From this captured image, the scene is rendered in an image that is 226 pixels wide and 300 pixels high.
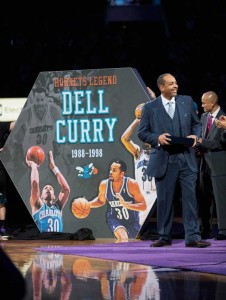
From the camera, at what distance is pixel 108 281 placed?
5465 mm

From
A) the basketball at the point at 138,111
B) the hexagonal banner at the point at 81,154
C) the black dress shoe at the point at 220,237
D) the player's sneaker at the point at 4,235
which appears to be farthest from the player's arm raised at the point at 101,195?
the black dress shoe at the point at 220,237

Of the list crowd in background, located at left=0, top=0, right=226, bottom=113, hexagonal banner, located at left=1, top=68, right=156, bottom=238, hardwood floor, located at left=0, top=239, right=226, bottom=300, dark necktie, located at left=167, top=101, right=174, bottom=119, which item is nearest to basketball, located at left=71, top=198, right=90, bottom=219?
hexagonal banner, located at left=1, top=68, right=156, bottom=238

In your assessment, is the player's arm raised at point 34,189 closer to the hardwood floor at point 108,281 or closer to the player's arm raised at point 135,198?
the player's arm raised at point 135,198

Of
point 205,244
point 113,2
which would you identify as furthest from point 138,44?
point 205,244

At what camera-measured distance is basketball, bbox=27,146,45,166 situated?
9.70 m

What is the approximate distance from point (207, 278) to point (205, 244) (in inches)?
85.1

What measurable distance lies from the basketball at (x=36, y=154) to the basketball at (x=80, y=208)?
0.65m

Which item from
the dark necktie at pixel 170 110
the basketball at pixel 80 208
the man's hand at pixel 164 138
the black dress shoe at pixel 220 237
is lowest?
the black dress shoe at pixel 220 237

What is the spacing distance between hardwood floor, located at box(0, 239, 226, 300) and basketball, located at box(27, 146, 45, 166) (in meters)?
2.73

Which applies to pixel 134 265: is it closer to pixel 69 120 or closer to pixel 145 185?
pixel 145 185

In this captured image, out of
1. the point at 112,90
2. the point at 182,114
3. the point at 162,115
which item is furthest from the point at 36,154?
the point at 182,114

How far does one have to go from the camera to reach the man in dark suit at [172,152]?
771 centimetres

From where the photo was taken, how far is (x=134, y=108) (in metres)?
9.21

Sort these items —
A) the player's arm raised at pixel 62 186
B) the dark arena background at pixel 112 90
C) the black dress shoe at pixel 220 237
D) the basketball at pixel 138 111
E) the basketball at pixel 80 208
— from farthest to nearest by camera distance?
the player's arm raised at pixel 62 186 < the basketball at pixel 80 208 < the basketball at pixel 138 111 < the black dress shoe at pixel 220 237 < the dark arena background at pixel 112 90
